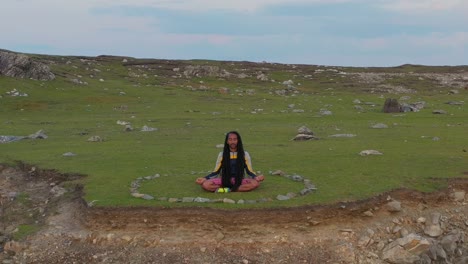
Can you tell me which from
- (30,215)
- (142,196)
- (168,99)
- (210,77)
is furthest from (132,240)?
(210,77)

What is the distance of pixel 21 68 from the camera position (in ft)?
229

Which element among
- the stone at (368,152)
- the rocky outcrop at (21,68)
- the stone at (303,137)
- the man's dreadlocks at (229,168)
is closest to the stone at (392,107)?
the stone at (303,137)

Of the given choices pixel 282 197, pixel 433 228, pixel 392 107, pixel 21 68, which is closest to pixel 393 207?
pixel 433 228

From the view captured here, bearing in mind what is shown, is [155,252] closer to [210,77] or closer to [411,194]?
[411,194]

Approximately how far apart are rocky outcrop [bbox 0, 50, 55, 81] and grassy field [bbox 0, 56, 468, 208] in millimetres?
2546

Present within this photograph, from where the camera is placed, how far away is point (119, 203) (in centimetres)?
1784

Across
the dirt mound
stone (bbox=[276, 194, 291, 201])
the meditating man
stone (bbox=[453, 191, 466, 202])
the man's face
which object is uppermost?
the man's face

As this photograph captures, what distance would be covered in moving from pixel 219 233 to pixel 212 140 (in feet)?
55.8

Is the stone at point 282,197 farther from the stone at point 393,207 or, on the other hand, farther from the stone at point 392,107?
the stone at point 392,107

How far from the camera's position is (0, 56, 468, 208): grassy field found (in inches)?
805

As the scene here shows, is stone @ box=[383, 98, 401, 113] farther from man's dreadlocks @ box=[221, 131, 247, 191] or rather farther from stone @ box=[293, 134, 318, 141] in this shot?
man's dreadlocks @ box=[221, 131, 247, 191]

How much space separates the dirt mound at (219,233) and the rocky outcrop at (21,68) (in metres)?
54.9

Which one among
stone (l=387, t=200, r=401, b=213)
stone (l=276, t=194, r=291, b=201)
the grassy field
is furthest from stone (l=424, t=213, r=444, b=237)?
stone (l=276, t=194, r=291, b=201)

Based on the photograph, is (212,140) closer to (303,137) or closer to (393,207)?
(303,137)
